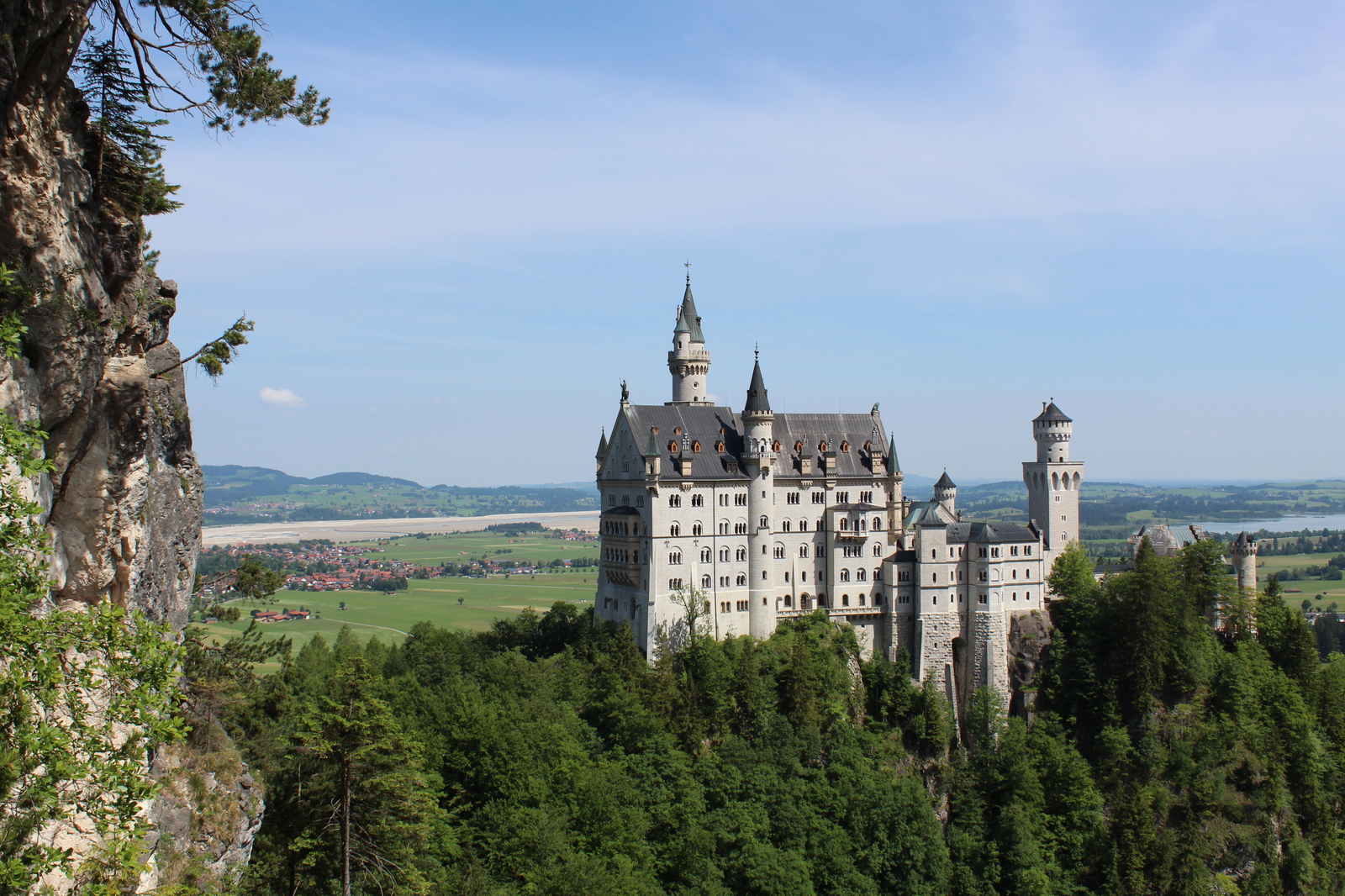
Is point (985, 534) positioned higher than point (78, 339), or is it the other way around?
point (78, 339)

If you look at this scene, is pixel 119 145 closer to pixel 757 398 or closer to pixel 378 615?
pixel 757 398

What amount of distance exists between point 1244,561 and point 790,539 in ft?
138

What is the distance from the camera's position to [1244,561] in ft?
321

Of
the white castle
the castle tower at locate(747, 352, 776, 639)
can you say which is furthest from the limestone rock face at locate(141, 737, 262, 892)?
the castle tower at locate(747, 352, 776, 639)

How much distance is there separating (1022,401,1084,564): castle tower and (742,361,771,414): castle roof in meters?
26.4

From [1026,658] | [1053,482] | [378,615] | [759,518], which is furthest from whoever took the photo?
[378,615]

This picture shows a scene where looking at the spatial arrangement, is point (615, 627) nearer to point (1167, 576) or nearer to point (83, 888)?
point (1167, 576)

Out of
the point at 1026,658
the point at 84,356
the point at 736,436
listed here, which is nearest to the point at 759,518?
the point at 736,436

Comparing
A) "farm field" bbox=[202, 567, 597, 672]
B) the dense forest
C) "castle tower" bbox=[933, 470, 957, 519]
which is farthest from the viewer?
"farm field" bbox=[202, 567, 597, 672]

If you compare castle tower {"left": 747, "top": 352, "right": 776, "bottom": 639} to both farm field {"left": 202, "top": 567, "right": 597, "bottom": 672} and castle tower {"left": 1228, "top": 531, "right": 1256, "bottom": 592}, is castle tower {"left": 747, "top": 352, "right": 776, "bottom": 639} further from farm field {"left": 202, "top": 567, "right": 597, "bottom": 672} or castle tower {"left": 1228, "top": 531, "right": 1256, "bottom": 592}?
farm field {"left": 202, "top": 567, "right": 597, "bottom": 672}

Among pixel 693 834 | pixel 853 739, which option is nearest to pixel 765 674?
pixel 853 739

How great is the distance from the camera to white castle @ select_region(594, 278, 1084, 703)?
81688 millimetres

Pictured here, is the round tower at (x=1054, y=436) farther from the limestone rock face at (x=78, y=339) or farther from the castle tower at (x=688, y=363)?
the limestone rock face at (x=78, y=339)

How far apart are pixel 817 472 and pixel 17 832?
2874 inches
